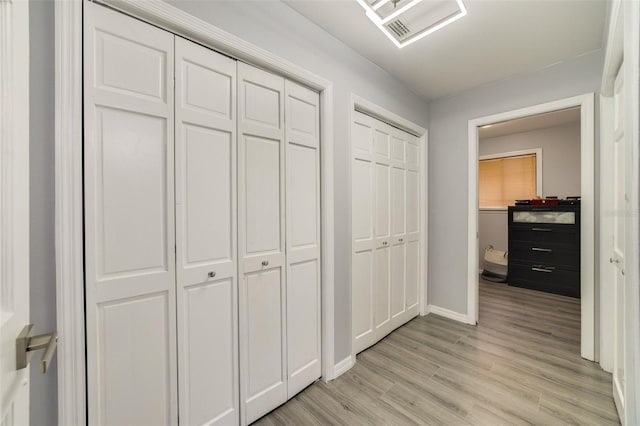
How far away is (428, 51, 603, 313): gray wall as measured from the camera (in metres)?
2.53

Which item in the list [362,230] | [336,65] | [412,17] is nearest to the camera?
[412,17]

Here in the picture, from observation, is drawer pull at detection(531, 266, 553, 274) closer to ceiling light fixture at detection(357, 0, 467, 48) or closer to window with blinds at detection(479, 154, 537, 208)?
window with blinds at detection(479, 154, 537, 208)

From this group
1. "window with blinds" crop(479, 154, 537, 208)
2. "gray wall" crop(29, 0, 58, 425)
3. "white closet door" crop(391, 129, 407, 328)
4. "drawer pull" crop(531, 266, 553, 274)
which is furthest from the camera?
"window with blinds" crop(479, 154, 537, 208)

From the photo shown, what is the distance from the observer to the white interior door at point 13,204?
0.49m

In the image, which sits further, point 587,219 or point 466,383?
point 587,219

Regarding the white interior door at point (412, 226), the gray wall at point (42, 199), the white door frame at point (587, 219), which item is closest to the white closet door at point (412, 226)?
the white interior door at point (412, 226)

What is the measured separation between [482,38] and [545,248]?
138 inches

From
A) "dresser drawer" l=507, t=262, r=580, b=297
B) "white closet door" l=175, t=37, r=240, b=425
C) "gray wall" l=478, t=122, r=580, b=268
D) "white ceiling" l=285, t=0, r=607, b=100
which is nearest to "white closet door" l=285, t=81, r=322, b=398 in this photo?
"white closet door" l=175, t=37, r=240, b=425

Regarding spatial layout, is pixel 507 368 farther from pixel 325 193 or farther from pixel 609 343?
pixel 325 193

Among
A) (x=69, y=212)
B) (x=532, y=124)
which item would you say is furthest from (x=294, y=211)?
(x=532, y=124)

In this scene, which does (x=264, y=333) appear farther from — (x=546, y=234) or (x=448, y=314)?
(x=546, y=234)

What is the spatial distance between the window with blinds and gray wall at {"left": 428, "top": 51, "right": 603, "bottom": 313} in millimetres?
2665

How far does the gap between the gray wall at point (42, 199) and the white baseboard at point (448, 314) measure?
3.26 meters

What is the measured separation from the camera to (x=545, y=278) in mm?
3879
